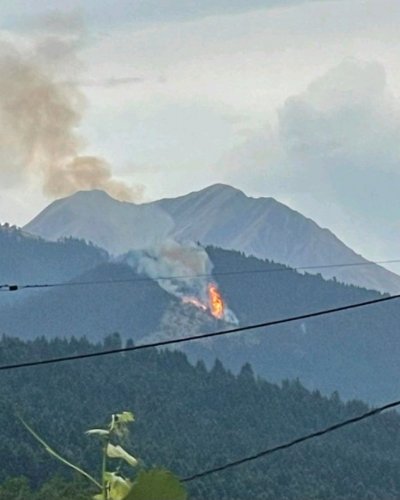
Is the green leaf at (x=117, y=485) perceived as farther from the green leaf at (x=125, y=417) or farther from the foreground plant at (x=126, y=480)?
the green leaf at (x=125, y=417)

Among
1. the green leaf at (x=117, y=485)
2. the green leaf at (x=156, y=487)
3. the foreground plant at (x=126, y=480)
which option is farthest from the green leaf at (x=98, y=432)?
the green leaf at (x=156, y=487)

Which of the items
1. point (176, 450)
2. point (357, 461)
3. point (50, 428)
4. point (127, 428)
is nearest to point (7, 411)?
point (50, 428)

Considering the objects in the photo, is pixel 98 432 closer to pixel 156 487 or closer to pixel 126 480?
pixel 126 480

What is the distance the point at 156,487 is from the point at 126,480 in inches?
6.1

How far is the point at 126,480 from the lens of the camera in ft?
11.0

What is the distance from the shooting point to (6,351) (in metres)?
176

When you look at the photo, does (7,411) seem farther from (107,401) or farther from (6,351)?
(107,401)

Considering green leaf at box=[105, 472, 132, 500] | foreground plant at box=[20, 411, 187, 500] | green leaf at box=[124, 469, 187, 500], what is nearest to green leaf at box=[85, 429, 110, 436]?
foreground plant at box=[20, 411, 187, 500]

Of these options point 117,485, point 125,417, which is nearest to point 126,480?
point 117,485

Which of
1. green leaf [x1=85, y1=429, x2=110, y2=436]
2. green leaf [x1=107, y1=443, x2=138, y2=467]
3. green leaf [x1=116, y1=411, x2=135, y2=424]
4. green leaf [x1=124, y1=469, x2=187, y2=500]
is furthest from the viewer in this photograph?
green leaf [x1=116, y1=411, x2=135, y2=424]

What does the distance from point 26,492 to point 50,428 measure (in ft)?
278

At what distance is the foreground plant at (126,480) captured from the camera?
10.4 ft

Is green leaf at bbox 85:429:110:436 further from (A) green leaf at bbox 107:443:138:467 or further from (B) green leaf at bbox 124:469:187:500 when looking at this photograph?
(B) green leaf at bbox 124:469:187:500

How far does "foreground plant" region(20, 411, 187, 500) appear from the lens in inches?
125
